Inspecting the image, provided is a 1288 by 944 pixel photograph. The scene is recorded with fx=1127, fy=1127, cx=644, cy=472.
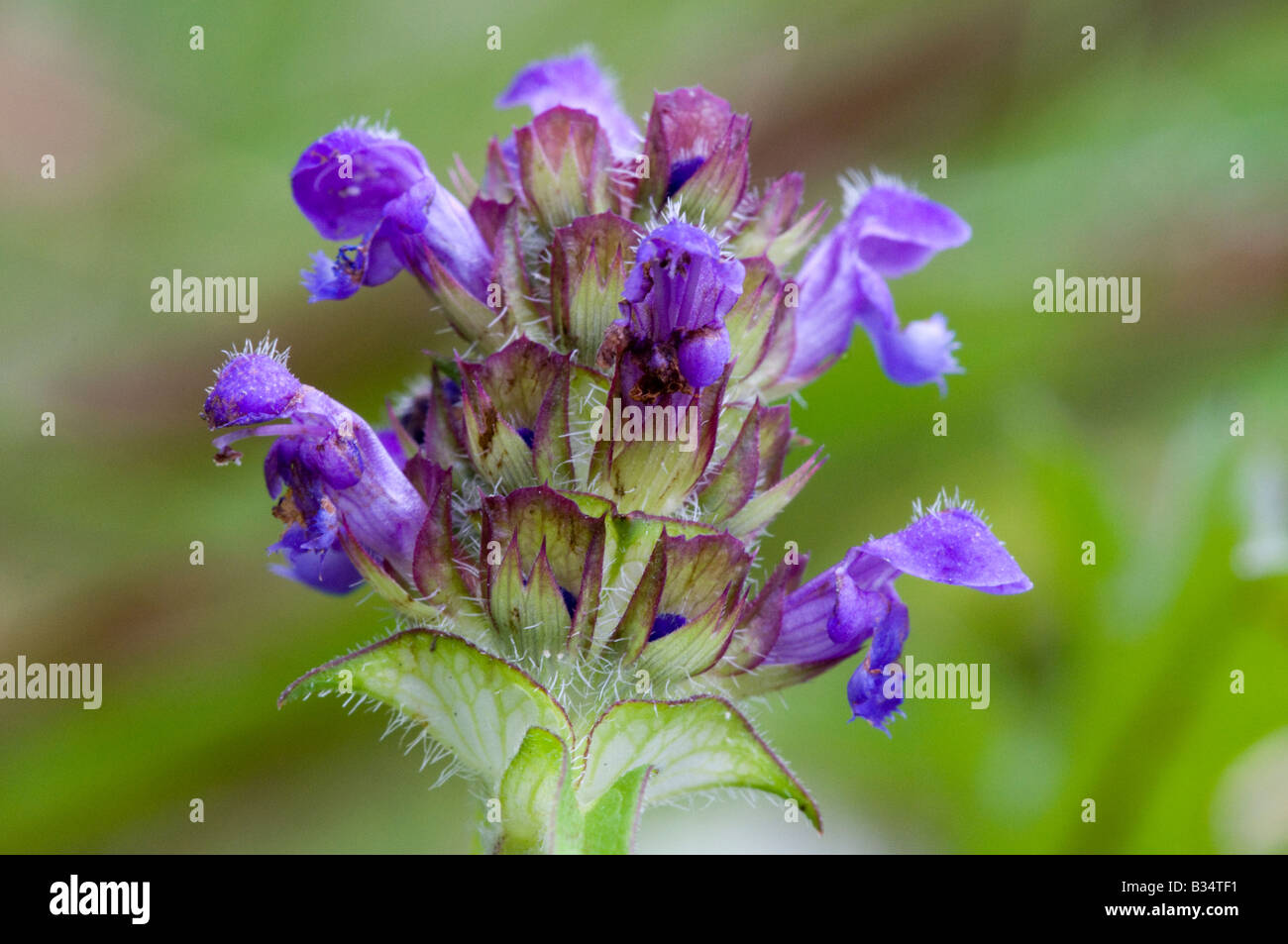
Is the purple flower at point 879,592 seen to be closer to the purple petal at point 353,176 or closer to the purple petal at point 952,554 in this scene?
the purple petal at point 952,554

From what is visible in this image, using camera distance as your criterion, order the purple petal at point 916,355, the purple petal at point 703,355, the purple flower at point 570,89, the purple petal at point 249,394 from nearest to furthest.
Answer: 1. the purple petal at point 703,355
2. the purple petal at point 249,394
3. the purple petal at point 916,355
4. the purple flower at point 570,89

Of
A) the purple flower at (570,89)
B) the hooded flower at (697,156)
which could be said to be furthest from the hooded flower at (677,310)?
the purple flower at (570,89)

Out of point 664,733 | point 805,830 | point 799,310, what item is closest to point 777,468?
point 799,310

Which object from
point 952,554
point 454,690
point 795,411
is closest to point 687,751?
point 454,690

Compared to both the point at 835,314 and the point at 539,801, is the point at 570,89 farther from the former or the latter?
the point at 539,801

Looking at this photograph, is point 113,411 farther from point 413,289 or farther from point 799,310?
point 799,310

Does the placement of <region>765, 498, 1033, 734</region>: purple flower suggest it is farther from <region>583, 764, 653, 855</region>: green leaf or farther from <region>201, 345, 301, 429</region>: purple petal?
<region>201, 345, 301, 429</region>: purple petal
